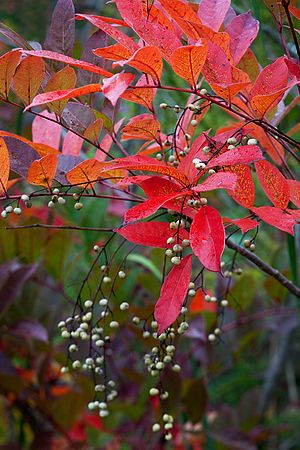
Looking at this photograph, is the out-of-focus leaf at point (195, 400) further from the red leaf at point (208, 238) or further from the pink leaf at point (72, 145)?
the red leaf at point (208, 238)

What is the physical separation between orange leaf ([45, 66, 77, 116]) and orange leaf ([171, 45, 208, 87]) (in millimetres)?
88

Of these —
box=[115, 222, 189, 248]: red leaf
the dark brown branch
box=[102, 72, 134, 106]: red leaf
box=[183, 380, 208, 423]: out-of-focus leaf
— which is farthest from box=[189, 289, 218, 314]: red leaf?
box=[102, 72, 134, 106]: red leaf

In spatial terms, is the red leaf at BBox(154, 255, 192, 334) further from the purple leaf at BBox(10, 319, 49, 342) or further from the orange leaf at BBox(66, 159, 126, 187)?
the purple leaf at BBox(10, 319, 49, 342)

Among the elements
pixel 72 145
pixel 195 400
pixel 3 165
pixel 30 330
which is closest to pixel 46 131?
pixel 72 145

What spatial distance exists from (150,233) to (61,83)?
0.46 ft

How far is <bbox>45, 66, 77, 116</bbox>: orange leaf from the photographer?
1.73ft

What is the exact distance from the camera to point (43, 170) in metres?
0.54

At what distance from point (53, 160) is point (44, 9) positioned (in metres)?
1.53

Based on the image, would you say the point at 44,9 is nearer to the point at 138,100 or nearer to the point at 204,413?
the point at 204,413

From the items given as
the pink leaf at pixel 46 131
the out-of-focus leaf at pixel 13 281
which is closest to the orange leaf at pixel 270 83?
the pink leaf at pixel 46 131

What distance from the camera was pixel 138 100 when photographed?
1.82 feet

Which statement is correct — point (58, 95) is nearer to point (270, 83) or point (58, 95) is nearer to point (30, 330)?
point (270, 83)

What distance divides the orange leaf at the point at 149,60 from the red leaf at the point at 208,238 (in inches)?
4.3

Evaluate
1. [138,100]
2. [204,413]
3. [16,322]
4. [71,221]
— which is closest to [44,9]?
[71,221]
